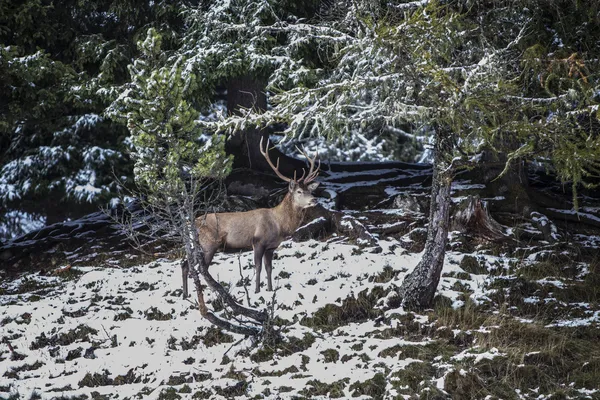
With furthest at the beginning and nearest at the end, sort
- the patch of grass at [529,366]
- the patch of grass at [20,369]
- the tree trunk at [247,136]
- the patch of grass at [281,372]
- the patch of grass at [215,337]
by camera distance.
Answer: the tree trunk at [247,136] < the patch of grass at [215,337] < the patch of grass at [20,369] < the patch of grass at [281,372] < the patch of grass at [529,366]

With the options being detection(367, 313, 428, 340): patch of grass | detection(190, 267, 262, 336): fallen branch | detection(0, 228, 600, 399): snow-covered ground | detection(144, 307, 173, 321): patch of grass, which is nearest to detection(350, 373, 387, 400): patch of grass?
detection(0, 228, 600, 399): snow-covered ground

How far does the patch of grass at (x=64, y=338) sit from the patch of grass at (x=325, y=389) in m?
3.39

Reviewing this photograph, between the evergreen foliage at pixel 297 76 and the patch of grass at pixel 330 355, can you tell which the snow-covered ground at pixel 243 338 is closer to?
the patch of grass at pixel 330 355

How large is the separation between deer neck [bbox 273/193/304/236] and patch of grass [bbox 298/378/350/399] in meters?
2.90

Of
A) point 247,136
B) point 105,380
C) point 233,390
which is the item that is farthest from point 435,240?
point 247,136

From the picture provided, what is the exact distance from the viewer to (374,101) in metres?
8.86

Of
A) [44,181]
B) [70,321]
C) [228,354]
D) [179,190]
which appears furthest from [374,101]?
[44,181]

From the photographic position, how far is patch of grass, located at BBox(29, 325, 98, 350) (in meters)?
8.99

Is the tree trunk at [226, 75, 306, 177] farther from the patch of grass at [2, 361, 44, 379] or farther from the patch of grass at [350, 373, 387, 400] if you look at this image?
the patch of grass at [350, 373, 387, 400]

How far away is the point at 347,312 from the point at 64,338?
382 centimetres

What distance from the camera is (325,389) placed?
23.6ft

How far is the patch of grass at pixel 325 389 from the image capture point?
23.3 feet

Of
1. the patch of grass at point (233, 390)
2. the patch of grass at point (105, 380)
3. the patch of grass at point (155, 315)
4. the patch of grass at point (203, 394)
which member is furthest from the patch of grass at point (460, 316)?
the patch of grass at point (105, 380)

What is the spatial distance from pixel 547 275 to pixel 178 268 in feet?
19.1
